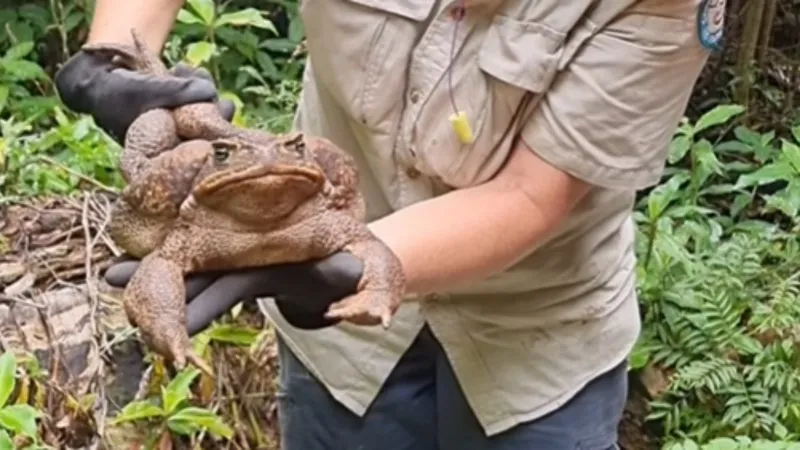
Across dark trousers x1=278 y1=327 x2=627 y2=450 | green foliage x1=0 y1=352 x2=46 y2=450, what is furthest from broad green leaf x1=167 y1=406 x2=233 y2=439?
dark trousers x1=278 y1=327 x2=627 y2=450

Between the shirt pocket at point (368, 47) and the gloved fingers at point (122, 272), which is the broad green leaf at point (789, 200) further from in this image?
the gloved fingers at point (122, 272)

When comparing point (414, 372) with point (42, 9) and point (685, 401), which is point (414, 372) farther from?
point (42, 9)

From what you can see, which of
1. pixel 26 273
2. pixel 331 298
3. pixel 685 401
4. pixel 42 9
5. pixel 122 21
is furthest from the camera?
pixel 42 9

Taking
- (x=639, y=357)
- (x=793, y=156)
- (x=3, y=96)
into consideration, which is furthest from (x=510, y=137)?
(x=3, y=96)

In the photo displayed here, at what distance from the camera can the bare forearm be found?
1529mm

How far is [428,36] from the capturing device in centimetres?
148

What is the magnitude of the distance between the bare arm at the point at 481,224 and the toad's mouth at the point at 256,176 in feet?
0.56

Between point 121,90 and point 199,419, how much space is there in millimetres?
965

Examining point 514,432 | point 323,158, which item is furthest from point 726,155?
point 323,158

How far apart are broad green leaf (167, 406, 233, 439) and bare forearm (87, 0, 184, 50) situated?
85 centimetres

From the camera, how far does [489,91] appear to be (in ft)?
4.80

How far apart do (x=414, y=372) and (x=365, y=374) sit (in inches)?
2.4

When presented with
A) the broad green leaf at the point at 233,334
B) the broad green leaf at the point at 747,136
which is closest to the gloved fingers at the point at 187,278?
the broad green leaf at the point at 233,334

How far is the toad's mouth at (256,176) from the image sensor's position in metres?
1.15
